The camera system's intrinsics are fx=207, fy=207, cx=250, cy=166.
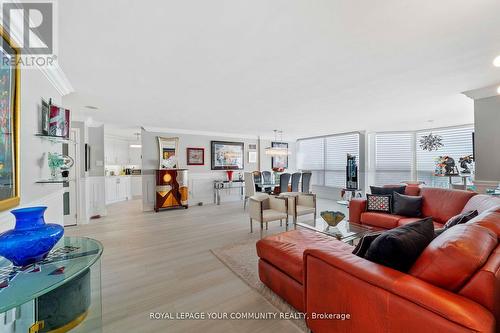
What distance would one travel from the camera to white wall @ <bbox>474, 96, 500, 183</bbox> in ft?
10.2

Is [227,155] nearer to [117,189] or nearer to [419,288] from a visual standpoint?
[117,189]

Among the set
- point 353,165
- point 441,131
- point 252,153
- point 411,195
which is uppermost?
point 441,131

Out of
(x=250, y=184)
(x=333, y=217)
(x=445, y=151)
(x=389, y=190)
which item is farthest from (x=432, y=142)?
(x=250, y=184)

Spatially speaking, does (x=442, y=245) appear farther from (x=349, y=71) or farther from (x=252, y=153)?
(x=252, y=153)

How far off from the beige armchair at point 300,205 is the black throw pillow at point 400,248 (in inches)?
98.7

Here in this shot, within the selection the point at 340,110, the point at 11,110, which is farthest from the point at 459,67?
the point at 11,110

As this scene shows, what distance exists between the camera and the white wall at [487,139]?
10.2ft

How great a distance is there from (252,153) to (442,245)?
22.7 ft

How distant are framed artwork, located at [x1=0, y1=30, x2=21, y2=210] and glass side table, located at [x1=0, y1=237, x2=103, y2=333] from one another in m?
0.44

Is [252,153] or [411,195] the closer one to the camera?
[411,195]

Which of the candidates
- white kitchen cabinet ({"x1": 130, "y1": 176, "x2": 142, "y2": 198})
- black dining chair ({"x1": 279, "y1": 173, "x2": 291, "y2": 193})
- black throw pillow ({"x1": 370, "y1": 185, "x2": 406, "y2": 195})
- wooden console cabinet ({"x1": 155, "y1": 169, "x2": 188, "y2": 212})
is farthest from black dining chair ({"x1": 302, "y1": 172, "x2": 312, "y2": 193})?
white kitchen cabinet ({"x1": 130, "y1": 176, "x2": 142, "y2": 198})

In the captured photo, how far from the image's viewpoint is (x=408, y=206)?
3.24 m

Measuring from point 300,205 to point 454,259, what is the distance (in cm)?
319

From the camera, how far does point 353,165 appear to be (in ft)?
22.8
